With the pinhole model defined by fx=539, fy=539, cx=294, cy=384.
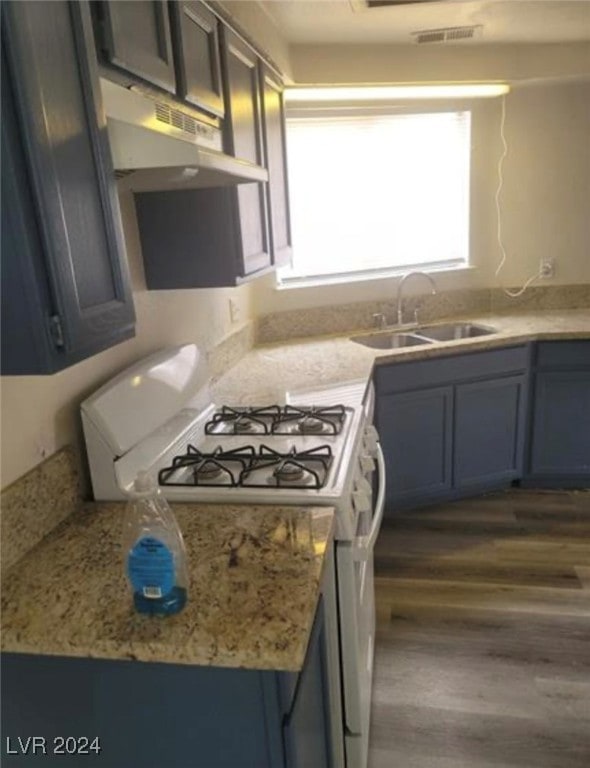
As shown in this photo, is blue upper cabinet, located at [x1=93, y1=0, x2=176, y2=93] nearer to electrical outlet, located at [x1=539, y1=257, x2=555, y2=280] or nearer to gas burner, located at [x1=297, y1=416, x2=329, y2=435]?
gas burner, located at [x1=297, y1=416, x2=329, y2=435]

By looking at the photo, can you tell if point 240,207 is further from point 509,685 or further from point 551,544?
point 551,544

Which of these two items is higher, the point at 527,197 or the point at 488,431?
the point at 527,197

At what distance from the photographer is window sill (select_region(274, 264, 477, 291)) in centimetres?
316

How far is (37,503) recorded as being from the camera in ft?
3.81

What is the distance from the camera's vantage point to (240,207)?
5.88ft

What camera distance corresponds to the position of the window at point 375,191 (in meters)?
3.06

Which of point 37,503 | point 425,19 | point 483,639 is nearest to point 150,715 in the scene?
point 37,503

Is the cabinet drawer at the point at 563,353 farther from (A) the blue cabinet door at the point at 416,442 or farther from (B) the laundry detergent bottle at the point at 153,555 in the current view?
(B) the laundry detergent bottle at the point at 153,555

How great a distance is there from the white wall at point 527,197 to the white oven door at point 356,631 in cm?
188

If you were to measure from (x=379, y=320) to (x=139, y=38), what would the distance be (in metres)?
2.24

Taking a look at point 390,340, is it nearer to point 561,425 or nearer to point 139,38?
point 561,425

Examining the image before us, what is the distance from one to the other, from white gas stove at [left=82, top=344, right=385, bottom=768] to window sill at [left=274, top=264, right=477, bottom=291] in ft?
4.75

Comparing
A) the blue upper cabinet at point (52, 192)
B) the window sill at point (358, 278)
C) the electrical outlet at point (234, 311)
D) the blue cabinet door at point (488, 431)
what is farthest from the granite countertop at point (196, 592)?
the window sill at point (358, 278)

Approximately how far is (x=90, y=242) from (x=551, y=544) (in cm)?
244
